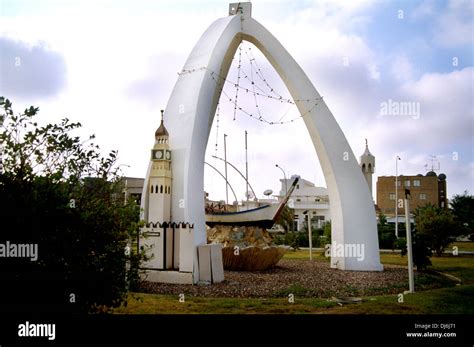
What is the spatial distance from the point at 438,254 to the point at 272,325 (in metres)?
18.7

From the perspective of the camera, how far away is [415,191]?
49406 millimetres

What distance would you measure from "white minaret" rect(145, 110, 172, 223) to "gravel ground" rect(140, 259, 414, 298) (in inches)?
74.5

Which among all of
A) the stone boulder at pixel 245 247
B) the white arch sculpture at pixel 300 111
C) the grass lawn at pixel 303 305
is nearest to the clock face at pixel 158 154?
the white arch sculpture at pixel 300 111

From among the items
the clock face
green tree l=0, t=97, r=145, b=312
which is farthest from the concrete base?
green tree l=0, t=97, r=145, b=312

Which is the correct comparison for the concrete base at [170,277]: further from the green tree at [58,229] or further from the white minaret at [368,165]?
the white minaret at [368,165]

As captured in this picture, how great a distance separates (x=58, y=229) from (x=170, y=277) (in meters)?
6.77

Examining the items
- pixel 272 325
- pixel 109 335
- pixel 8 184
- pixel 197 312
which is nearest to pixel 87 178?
pixel 8 184

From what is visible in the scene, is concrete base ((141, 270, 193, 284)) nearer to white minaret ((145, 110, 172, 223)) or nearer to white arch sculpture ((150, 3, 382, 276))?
white minaret ((145, 110, 172, 223))

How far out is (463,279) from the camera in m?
15.0

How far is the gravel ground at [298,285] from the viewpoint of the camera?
11422mm

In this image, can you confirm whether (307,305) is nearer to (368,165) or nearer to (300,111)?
(300,111)

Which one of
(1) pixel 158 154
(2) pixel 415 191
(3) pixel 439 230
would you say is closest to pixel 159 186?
(1) pixel 158 154

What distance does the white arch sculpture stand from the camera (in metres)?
14.1

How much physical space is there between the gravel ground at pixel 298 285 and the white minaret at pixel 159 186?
189 cm
